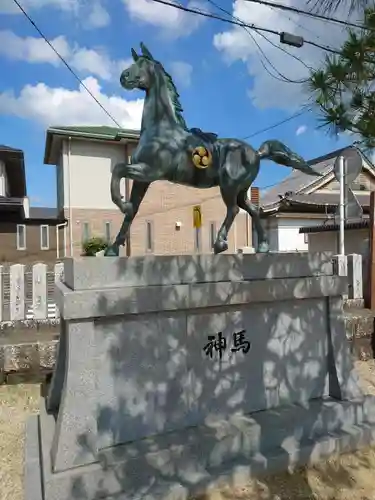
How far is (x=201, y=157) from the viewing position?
320 centimetres

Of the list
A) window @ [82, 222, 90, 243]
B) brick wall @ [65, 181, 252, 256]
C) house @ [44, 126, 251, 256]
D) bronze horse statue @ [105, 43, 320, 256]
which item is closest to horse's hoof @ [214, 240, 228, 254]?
bronze horse statue @ [105, 43, 320, 256]

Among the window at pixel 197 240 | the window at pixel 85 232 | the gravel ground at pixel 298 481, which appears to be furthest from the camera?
the window at pixel 197 240

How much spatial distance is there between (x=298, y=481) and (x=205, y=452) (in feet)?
2.41

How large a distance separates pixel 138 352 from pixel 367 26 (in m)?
2.84

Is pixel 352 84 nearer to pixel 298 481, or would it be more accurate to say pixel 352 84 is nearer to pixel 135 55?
pixel 135 55

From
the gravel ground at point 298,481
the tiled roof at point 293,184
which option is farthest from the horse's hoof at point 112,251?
the tiled roof at point 293,184

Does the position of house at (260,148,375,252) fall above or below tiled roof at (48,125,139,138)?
below

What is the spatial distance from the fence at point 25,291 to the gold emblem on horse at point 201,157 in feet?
7.75

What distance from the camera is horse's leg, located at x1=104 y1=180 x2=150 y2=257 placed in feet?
9.84

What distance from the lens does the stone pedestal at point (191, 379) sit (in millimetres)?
2547

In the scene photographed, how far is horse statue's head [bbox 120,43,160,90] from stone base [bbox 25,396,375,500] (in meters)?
2.74

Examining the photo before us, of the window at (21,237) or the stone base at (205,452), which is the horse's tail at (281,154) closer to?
the stone base at (205,452)

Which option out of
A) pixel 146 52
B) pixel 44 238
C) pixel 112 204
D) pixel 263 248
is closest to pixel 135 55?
pixel 146 52

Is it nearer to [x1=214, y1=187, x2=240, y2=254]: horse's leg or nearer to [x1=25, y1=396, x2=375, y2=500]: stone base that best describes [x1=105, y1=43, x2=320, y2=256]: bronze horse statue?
[x1=214, y1=187, x2=240, y2=254]: horse's leg
